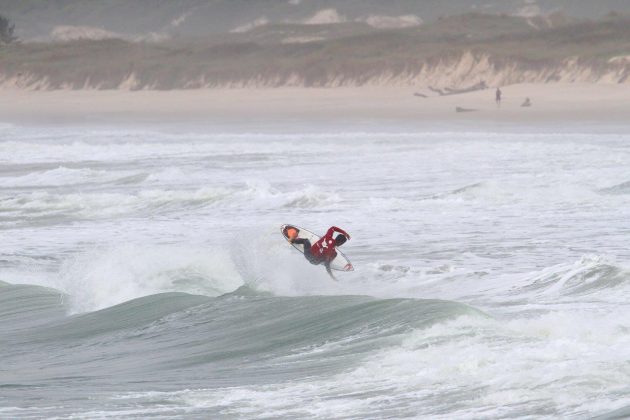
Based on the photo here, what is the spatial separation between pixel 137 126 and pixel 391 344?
4264 centimetres

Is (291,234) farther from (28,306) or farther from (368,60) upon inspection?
(368,60)

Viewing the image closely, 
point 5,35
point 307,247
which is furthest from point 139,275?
point 5,35

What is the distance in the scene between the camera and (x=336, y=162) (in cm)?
3566

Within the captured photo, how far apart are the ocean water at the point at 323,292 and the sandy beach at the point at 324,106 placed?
669 inches

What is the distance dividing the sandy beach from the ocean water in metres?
17.0

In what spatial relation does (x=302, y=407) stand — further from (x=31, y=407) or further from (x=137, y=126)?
(x=137, y=126)

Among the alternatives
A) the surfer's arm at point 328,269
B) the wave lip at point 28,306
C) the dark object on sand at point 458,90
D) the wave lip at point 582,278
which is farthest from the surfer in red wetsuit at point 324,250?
the dark object on sand at point 458,90

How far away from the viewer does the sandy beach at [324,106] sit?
52250mm

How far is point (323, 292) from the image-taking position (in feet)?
57.4

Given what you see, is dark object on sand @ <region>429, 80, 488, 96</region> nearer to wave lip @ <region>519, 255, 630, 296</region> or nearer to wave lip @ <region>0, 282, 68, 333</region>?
wave lip @ <region>0, 282, 68, 333</region>

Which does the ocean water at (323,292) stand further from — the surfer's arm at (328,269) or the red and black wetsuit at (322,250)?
the red and black wetsuit at (322,250)

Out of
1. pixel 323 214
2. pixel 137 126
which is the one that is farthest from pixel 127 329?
pixel 137 126

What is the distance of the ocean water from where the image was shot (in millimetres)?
11695

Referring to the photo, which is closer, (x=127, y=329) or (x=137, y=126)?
(x=127, y=329)
